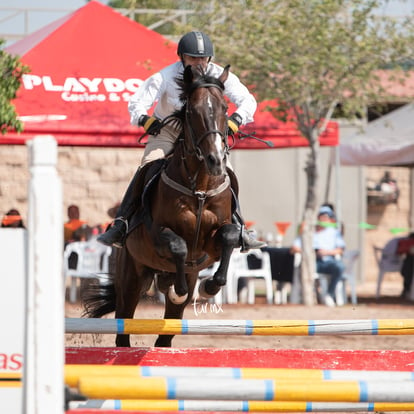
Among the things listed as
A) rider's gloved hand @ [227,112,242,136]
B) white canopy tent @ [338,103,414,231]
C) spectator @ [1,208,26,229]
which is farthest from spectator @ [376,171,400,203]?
rider's gloved hand @ [227,112,242,136]

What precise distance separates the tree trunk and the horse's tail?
6.58m

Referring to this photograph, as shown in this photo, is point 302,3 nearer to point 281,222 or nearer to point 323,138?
point 323,138

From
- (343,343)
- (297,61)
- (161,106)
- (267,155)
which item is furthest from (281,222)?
(161,106)

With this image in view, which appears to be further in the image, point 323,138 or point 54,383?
point 323,138

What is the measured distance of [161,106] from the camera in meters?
5.73

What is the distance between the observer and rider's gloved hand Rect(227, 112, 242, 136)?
521cm

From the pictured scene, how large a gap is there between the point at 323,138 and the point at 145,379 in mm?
8484

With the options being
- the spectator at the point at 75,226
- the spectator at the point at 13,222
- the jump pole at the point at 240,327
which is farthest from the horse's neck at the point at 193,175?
the spectator at the point at 75,226

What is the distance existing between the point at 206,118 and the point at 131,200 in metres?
1.16

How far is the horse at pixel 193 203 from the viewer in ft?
15.6

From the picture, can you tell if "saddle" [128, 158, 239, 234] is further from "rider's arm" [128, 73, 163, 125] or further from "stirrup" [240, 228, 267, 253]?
"rider's arm" [128, 73, 163, 125]

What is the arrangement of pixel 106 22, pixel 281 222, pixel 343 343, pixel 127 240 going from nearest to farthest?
pixel 127 240, pixel 343 343, pixel 106 22, pixel 281 222

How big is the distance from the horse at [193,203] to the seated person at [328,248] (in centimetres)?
755

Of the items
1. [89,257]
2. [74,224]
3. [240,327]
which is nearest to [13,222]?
[89,257]
